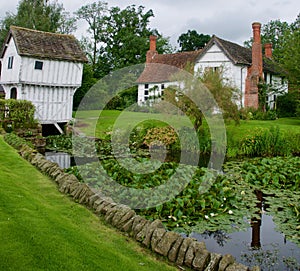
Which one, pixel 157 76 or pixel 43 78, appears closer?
pixel 43 78

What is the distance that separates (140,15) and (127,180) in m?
40.6

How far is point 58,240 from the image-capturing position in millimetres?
4941

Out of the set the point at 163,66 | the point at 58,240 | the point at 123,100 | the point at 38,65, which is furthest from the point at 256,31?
the point at 58,240

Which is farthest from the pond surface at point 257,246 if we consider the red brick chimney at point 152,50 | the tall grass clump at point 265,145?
the red brick chimney at point 152,50

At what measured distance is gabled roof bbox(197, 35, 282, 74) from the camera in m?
29.6

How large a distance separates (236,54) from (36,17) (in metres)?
20.6

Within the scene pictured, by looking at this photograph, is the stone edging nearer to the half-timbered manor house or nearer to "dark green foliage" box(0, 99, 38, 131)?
"dark green foliage" box(0, 99, 38, 131)

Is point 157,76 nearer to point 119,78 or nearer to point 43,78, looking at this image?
point 119,78

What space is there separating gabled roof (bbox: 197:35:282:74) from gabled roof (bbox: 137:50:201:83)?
152 inches

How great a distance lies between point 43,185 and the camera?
8.66 m

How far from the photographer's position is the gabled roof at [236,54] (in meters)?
29.6

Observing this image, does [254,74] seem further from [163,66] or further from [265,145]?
[265,145]

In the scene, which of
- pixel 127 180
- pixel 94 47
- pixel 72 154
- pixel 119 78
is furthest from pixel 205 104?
pixel 94 47

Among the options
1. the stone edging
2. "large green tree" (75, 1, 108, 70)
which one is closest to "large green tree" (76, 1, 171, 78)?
"large green tree" (75, 1, 108, 70)
